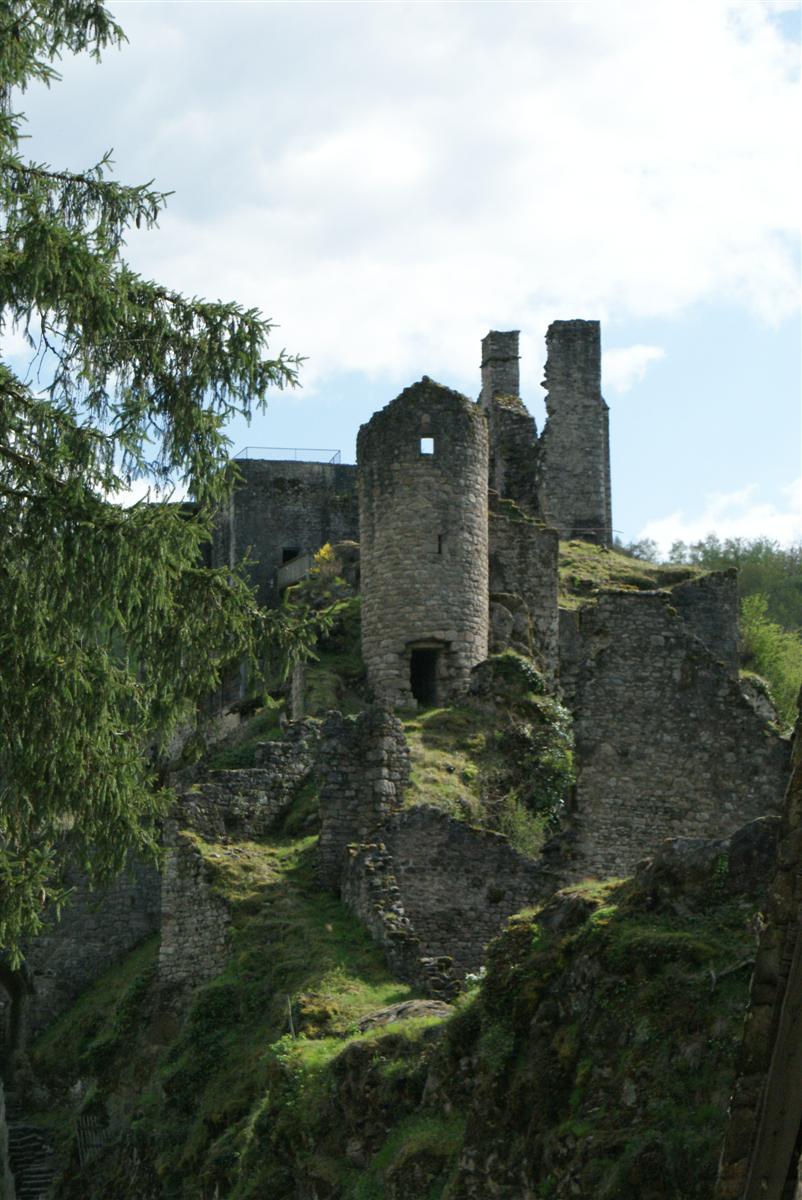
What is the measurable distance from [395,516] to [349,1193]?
1589cm

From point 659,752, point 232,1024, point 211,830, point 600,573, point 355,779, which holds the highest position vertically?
point 600,573

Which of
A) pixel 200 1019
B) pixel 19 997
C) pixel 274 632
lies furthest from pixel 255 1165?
pixel 19 997

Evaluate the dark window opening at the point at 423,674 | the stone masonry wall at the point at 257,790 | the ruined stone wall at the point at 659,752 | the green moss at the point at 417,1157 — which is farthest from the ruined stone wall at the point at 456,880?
the dark window opening at the point at 423,674

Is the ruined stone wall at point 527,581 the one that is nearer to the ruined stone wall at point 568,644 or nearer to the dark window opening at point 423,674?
the ruined stone wall at point 568,644

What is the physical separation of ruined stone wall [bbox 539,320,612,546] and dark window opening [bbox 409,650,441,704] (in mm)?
13097

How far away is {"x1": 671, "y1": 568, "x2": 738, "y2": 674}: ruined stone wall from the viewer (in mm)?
34125

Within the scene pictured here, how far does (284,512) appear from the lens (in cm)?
4162

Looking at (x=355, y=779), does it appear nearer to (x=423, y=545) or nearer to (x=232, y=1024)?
(x=232, y=1024)

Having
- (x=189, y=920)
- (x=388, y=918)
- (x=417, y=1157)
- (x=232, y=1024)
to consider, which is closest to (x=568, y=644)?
(x=189, y=920)

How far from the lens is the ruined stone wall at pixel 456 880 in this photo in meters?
20.0

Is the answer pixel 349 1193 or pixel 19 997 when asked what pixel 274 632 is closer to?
pixel 349 1193

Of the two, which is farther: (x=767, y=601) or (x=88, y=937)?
(x=767, y=601)

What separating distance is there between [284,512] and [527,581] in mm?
Result: 11293

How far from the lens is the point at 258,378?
1641cm
